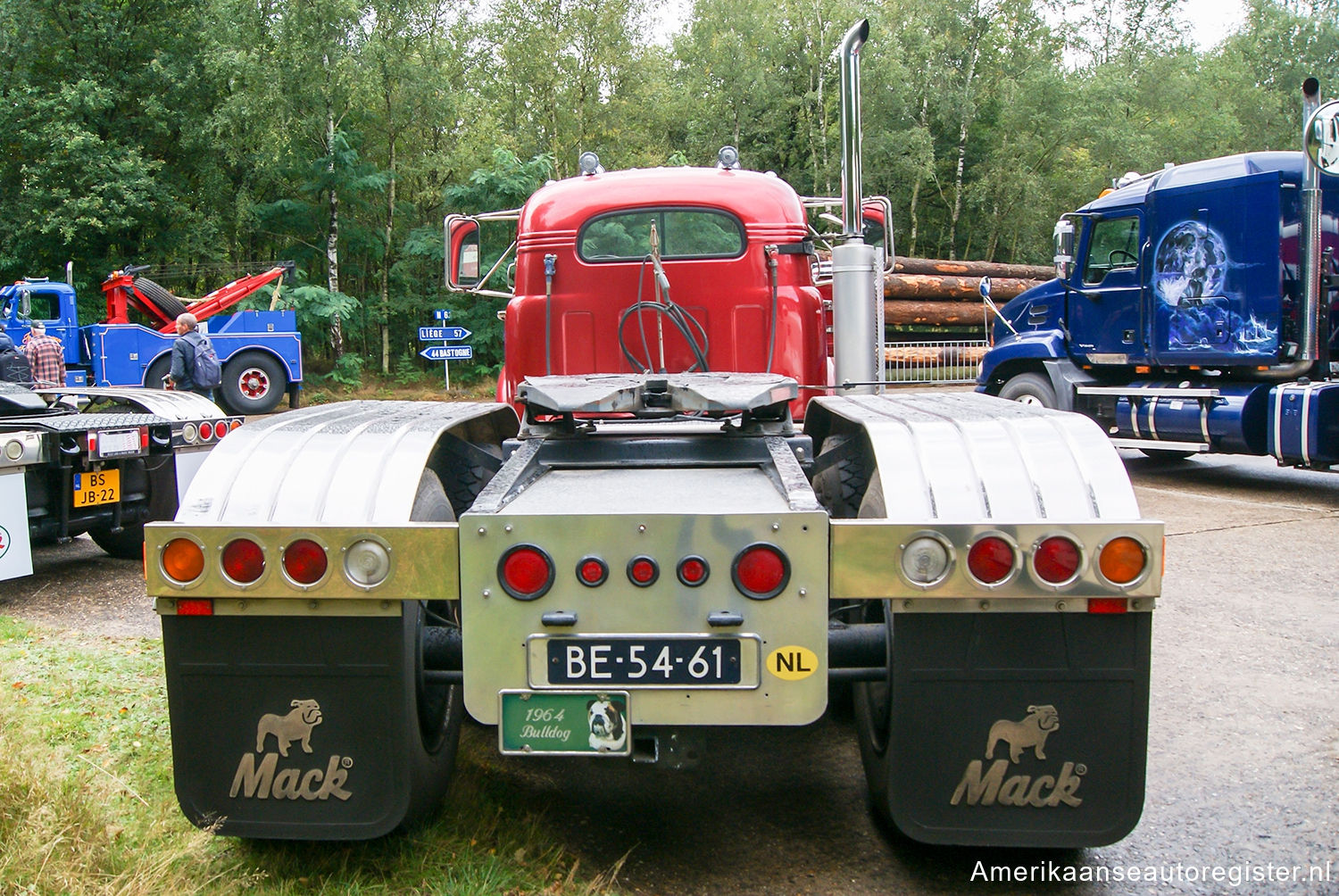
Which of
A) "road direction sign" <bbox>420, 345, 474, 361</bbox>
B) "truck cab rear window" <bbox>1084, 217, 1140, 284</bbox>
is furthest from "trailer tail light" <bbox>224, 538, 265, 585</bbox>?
"road direction sign" <bbox>420, 345, 474, 361</bbox>

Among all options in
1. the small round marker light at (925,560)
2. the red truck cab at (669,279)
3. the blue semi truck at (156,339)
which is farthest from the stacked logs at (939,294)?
the small round marker light at (925,560)

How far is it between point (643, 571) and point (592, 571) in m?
0.12

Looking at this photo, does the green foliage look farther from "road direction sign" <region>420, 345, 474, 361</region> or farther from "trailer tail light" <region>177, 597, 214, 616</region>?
"trailer tail light" <region>177, 597, 214, 616</region>

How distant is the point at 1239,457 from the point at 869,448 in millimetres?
11186

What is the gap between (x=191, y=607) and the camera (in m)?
2.59

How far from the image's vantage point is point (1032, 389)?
1222 cm

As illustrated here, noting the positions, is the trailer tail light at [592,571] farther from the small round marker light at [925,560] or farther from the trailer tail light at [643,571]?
the small round marker light at [925,560]

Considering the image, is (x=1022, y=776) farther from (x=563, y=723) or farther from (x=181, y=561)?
(x=181, y=561)

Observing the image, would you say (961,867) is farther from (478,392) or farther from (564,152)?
(564,152)

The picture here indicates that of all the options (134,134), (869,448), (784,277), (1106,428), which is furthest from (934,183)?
(869,448)

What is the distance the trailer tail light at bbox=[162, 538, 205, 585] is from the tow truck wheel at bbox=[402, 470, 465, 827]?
0.50 meters

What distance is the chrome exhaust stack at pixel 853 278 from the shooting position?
5.72 metres

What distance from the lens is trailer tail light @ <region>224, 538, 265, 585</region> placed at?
2.53 m

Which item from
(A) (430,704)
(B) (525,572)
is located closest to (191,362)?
(A) (430,704)
